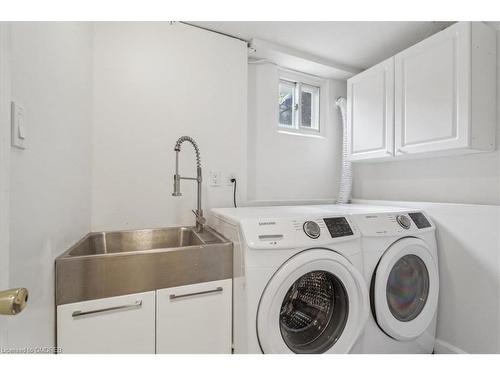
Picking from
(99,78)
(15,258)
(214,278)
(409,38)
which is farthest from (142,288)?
(409,38)

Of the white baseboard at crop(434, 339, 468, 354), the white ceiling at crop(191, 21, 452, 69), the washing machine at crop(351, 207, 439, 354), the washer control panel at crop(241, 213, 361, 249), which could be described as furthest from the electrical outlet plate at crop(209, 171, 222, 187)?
the white baseboard at crop(434, 339, 468, 354)

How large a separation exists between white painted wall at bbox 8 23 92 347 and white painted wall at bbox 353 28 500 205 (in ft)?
Result: 7.63

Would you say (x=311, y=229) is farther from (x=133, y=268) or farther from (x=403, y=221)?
(x=133, y=268)

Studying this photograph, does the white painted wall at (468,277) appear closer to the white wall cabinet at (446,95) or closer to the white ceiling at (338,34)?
the white wall cabinet at (446,95)

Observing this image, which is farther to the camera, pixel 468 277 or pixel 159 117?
→ pixel 159 117

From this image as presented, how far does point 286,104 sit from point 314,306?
1.84 metres

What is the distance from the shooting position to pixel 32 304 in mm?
746

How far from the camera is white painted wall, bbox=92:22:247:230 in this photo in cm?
152

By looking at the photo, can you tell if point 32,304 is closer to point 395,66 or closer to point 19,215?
point 19,215

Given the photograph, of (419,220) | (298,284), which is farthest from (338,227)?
(419,220)

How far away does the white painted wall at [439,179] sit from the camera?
4.85 feet

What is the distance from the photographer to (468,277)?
1.44 m

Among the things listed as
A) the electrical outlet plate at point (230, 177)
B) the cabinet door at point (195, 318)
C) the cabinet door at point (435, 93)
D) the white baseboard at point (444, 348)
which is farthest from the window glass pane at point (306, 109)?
the white baseboard at point (444, 348)

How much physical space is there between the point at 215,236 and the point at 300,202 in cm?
103
